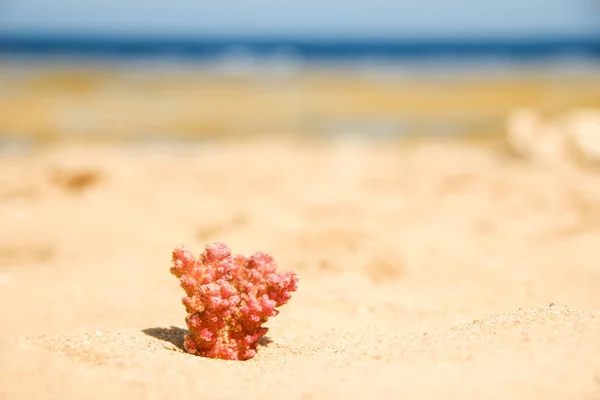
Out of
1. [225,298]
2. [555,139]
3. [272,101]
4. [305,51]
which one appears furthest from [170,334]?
[305,51]

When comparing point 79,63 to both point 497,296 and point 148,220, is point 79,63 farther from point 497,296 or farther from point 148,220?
point 497,296

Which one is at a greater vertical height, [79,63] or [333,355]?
[79,63]

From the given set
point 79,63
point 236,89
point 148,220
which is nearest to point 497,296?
point 148,220

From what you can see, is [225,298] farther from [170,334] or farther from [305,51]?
[305,51]

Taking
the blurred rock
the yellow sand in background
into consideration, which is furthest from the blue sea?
the blurred rock

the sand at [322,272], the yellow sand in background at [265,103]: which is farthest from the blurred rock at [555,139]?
the yellow sand in background at [265,103]

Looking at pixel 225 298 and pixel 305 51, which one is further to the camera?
pixel 305 51
